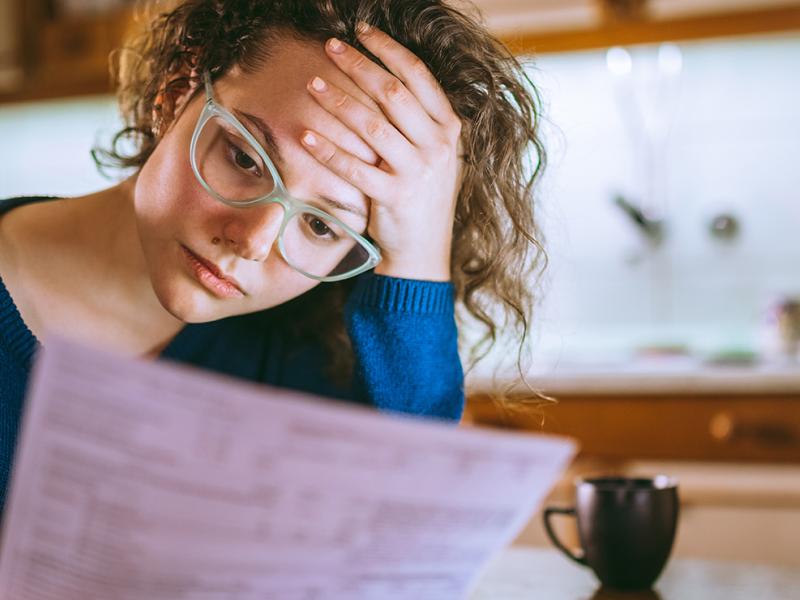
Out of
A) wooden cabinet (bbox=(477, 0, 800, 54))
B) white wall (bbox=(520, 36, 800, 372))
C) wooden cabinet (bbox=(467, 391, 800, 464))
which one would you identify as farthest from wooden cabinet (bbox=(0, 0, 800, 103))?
wooden cabinet (bbox=(467, 391, 800, 464))

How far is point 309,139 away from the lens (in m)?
0.82

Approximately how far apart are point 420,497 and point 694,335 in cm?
230

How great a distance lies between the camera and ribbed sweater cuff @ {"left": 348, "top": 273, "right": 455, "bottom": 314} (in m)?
1.01

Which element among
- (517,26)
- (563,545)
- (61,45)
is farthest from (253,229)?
(61,45)

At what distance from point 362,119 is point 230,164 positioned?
0.12m

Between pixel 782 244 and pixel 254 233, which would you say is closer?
pixel 254 233

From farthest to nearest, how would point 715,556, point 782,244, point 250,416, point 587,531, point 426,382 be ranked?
point 782,244 < point 715,556 < point 426,382 < point 587,531 < point 250,416

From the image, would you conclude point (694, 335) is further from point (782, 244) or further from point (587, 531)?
point (587, 531)

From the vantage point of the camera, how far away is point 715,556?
6.30ft

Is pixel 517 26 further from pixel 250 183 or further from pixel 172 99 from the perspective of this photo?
pixel 250 183

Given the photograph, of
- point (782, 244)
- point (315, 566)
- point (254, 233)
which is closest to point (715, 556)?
point (782, 244)

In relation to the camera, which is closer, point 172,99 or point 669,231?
point 172,99

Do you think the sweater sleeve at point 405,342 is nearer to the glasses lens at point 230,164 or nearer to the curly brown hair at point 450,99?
the curly brown hair at point 450,99

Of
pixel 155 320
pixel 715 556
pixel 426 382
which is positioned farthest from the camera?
pixel 715 556
